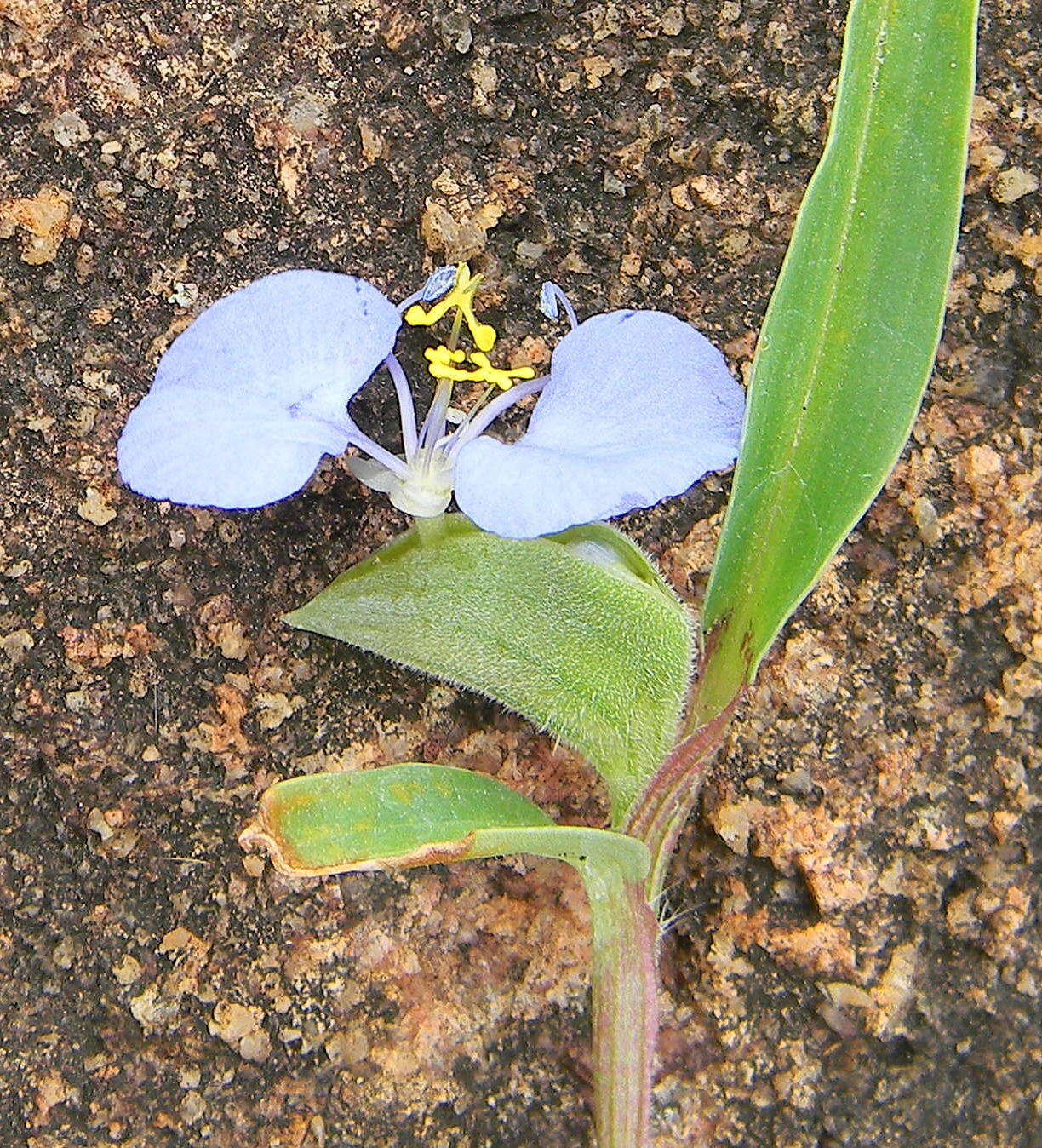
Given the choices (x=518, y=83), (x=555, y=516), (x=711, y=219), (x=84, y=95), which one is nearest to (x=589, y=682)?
(x=555, y=516)

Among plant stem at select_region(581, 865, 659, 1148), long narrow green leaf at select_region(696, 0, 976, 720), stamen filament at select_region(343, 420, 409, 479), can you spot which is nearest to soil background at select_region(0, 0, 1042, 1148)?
plant stem at select_region(581, 865, 659, 1148)

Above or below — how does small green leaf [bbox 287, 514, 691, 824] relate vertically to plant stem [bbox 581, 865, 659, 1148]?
above

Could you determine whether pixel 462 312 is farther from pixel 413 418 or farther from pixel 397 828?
pixel 397 828

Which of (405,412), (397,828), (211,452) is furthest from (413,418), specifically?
(397,828)

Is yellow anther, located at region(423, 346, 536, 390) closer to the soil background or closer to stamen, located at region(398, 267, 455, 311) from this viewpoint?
stamen, located at region(398, 267, 455, 311)

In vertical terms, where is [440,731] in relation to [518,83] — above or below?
below

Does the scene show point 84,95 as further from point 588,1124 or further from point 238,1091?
point 588,1124
